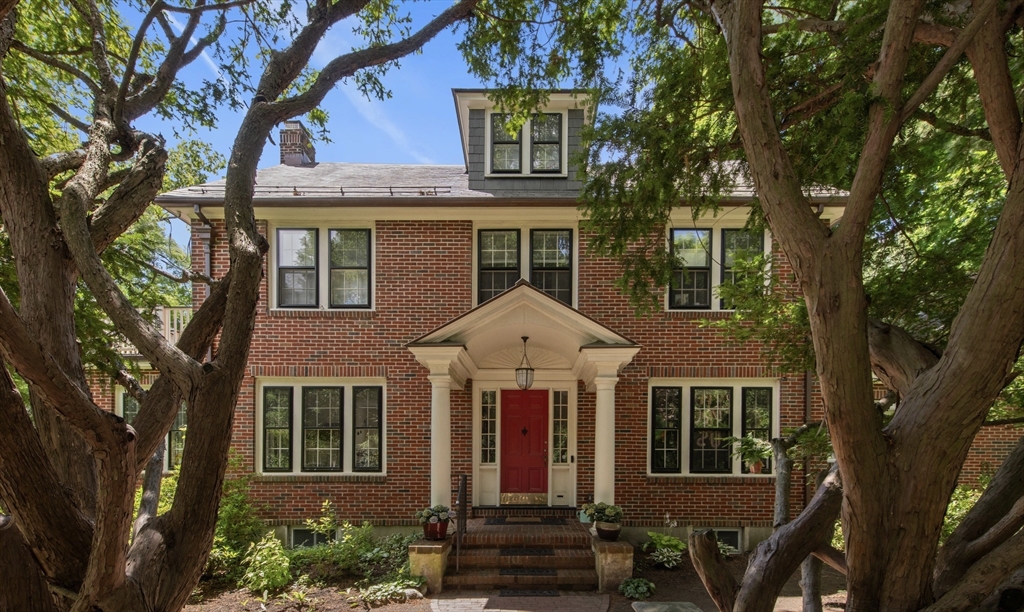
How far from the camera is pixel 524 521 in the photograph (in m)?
9.73

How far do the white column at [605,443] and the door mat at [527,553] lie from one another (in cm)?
117

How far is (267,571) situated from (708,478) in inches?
303

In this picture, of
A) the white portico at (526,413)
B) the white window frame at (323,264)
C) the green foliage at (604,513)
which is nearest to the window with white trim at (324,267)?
the white window frame at (323,264)

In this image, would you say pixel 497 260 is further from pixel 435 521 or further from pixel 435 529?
pixel 435 529

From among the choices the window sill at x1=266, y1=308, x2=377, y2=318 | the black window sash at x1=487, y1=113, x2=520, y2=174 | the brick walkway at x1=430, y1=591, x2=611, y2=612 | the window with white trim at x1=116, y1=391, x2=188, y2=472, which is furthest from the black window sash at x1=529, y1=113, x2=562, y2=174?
the window with white trim at x1=116, y1=391, x2=188, y2=472

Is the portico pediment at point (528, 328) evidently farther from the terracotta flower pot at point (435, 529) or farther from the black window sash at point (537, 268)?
the terracotta flower pot at point (435, 529)

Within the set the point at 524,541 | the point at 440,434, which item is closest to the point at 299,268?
the point at 440,434

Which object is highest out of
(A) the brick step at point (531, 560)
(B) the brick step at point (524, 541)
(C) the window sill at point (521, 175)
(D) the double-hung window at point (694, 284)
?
(C) the window sill at point (521, 175)

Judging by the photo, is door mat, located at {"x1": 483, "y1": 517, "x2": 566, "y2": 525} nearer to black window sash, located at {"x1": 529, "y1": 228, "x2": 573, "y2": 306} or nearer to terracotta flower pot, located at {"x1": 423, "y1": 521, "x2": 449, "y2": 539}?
terracotta flower pot, located at {"x1": 423, "y1": 521, "x2": 449, "y2": 539}

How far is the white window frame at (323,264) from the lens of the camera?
10266 millimetres

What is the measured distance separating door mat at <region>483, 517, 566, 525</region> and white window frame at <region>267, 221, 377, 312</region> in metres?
4.57

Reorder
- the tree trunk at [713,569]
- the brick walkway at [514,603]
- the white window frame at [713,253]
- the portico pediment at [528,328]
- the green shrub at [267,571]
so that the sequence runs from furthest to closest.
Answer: the white window frame at [713,253] → the portico pediment at [528,328] → the green shrub at [267,571] → the brick walkway at [514,603] → the tree trunk at [713,569]

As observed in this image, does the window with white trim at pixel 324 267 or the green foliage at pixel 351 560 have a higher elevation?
the window with white trim at pixel 324 267

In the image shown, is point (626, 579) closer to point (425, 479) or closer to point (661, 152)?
point (425, 479)
